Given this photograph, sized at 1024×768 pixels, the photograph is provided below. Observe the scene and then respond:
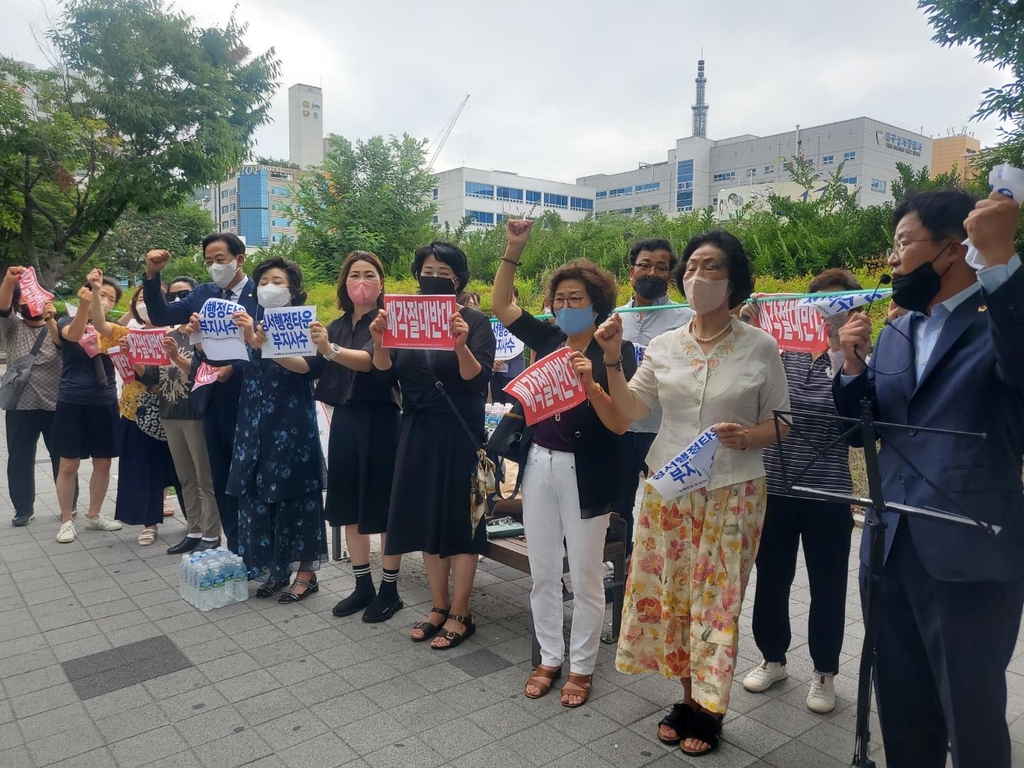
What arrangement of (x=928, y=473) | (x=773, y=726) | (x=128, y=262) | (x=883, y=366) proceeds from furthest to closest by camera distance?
1. (x=128, y=262)
2. (x=773, y=726)
3. (x=883, y=366)
4. (x=928, y=473)

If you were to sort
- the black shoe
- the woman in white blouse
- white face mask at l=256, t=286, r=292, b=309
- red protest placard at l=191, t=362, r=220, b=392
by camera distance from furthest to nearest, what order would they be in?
1. the black shoe
2. red protest placard at l=191, t=362, r=220, b=392
3. white face mask at l=256, t=286, r=292, b=309
4. the woman in white blouse

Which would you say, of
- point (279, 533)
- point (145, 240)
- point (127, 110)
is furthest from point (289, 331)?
point (145, 240)

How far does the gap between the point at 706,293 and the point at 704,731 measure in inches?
73.1

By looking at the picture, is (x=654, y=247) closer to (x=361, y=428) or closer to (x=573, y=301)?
(x=573, y=301)

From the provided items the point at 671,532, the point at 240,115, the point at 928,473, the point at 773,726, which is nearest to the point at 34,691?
the point at 671,532

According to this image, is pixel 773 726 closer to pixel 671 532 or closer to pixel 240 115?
pixel 671 532

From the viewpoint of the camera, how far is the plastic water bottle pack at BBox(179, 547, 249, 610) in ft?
16.5

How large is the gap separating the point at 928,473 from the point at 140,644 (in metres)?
4.19

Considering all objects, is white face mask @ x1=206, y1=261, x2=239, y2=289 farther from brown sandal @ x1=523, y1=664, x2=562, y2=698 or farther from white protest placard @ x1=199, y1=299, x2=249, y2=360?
brown sandal @ x1=523, y1=664, x2=562, y2=698

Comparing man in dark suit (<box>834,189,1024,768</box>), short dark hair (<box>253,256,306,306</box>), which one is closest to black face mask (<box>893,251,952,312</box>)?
man in dark suit (<box>834,189,1024,768</box>)

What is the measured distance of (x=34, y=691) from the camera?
394cm

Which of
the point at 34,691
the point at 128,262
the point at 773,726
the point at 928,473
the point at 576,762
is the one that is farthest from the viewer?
the point at 128,262

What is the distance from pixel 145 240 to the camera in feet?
134

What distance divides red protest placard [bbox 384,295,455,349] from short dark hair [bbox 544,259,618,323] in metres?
0.61
